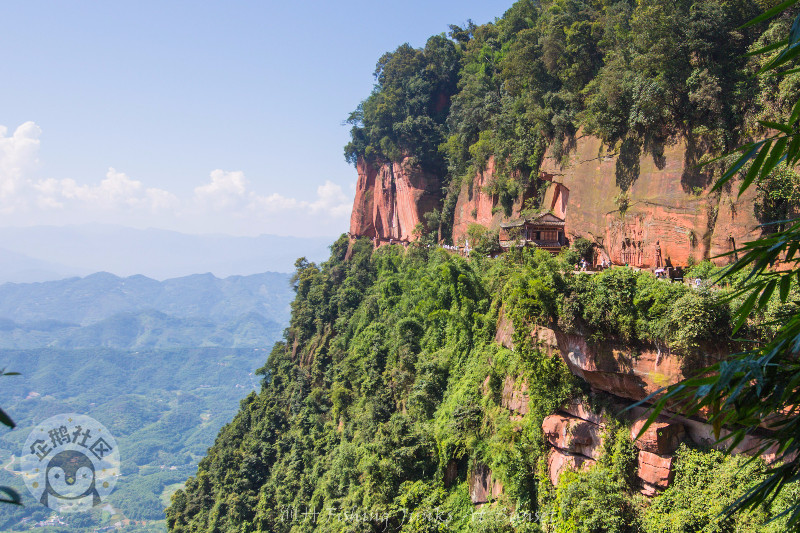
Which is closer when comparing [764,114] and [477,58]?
[764,114]

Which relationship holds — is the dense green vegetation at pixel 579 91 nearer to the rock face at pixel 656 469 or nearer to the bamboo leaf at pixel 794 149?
the rock face at pixel 656 469

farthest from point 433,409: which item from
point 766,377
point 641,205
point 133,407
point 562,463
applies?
point 133,407

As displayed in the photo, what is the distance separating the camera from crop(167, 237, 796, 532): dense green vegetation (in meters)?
14.4

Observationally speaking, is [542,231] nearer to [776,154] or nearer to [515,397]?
[515,397]

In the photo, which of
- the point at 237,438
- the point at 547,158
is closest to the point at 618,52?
the point at 547,158

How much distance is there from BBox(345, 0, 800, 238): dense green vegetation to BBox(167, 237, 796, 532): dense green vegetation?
17.8ft

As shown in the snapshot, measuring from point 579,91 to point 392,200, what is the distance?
69.5 ft

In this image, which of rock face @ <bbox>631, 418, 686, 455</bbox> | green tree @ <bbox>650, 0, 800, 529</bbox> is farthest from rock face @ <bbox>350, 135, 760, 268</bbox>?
green tree @ <bbox>650, 0, 800, 529</bbox>

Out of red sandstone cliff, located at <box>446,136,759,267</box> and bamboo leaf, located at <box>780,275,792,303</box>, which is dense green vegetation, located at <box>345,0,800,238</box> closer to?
red sandstone cliff, located at <box>446,136,759,267</box>

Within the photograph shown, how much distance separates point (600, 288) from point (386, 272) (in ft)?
75.9

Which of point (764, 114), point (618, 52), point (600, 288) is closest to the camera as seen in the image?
point (600, 288)

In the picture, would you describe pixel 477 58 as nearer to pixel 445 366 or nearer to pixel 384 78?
pixel 384 78

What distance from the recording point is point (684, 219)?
61.2 ft

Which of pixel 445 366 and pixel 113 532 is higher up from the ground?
pixel 445 366
